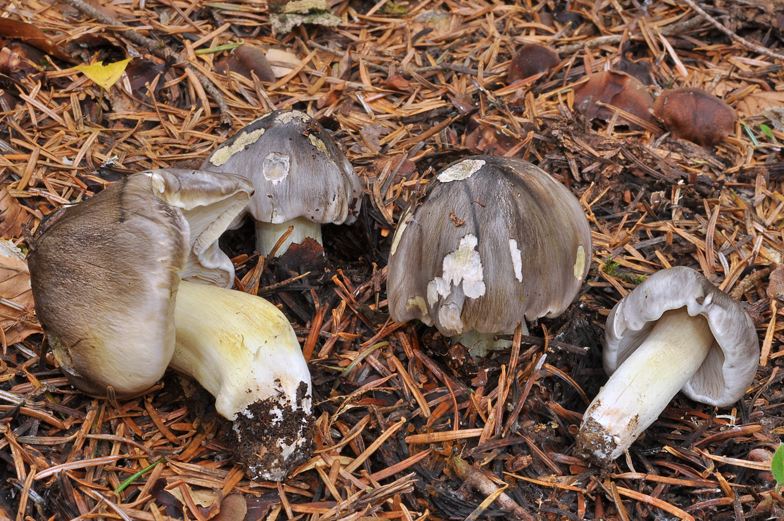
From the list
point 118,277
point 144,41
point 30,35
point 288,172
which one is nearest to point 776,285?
point 288,172

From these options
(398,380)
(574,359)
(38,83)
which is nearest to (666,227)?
(574,359)

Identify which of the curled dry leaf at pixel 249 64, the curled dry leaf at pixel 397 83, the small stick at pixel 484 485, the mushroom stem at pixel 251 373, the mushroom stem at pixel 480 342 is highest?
the curled dry leaf at pixel 249 64

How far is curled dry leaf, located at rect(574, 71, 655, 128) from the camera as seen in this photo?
3.93 metres

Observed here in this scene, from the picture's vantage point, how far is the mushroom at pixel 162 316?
204 centimetres

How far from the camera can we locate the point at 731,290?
3045 millimetres

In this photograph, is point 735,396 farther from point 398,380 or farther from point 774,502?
point 398,380

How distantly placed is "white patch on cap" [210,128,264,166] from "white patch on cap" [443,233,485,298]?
3.99 feet

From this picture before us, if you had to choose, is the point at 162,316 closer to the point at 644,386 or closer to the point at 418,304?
the point at 418,304

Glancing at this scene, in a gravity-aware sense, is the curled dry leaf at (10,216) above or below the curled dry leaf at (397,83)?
below

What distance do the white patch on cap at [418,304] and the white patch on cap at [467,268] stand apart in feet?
0.53

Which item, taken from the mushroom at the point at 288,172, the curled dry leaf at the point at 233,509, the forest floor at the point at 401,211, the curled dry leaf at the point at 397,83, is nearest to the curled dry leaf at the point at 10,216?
the forest floor at the point at 401,211

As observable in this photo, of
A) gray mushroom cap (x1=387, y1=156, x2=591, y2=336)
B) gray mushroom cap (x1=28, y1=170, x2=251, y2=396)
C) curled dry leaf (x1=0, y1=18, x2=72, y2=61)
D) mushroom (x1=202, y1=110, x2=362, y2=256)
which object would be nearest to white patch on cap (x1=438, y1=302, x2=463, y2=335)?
gray mushroom cap (x1=387, y1=156, x2=591, y2=336)

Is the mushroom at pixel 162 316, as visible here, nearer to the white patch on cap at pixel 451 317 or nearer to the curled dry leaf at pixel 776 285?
the white patch on cap at pixel 451 317

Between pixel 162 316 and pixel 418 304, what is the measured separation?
1.03m
